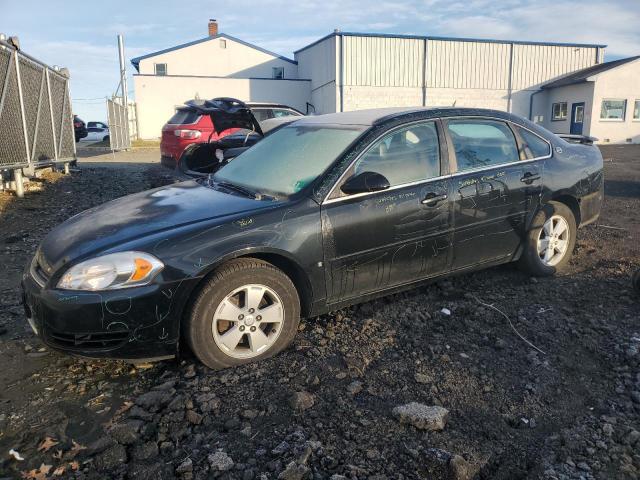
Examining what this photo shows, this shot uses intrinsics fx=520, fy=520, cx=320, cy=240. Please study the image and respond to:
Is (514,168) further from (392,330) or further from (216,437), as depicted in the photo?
(216,437)

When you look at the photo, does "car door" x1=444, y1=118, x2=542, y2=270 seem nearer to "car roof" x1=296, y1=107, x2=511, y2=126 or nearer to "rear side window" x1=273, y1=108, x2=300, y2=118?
"car roof" x1=296, y1=107, x2=511, y2=126

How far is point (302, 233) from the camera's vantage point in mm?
3395

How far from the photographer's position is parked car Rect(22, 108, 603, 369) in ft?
9.86

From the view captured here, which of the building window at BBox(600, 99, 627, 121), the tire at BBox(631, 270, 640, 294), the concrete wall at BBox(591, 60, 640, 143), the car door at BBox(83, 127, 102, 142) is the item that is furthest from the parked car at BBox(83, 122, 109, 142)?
the tire at BBox(631, 270, 640, 294)

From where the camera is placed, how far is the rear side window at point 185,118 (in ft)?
35.6

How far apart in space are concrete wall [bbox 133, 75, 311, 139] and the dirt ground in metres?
32.1

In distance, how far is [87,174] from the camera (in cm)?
1274

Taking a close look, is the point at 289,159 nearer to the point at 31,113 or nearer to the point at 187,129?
the point at 187,129

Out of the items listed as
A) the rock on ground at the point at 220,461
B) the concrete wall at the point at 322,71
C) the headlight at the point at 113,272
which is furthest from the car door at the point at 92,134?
the rock on ground at the point at 220,461

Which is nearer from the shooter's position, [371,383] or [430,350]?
[371,383]

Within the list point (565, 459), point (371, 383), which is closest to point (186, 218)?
point (371, 383)

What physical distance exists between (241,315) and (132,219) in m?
1.00

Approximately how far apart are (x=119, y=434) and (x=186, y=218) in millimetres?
1346

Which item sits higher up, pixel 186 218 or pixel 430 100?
pixel 430 100
